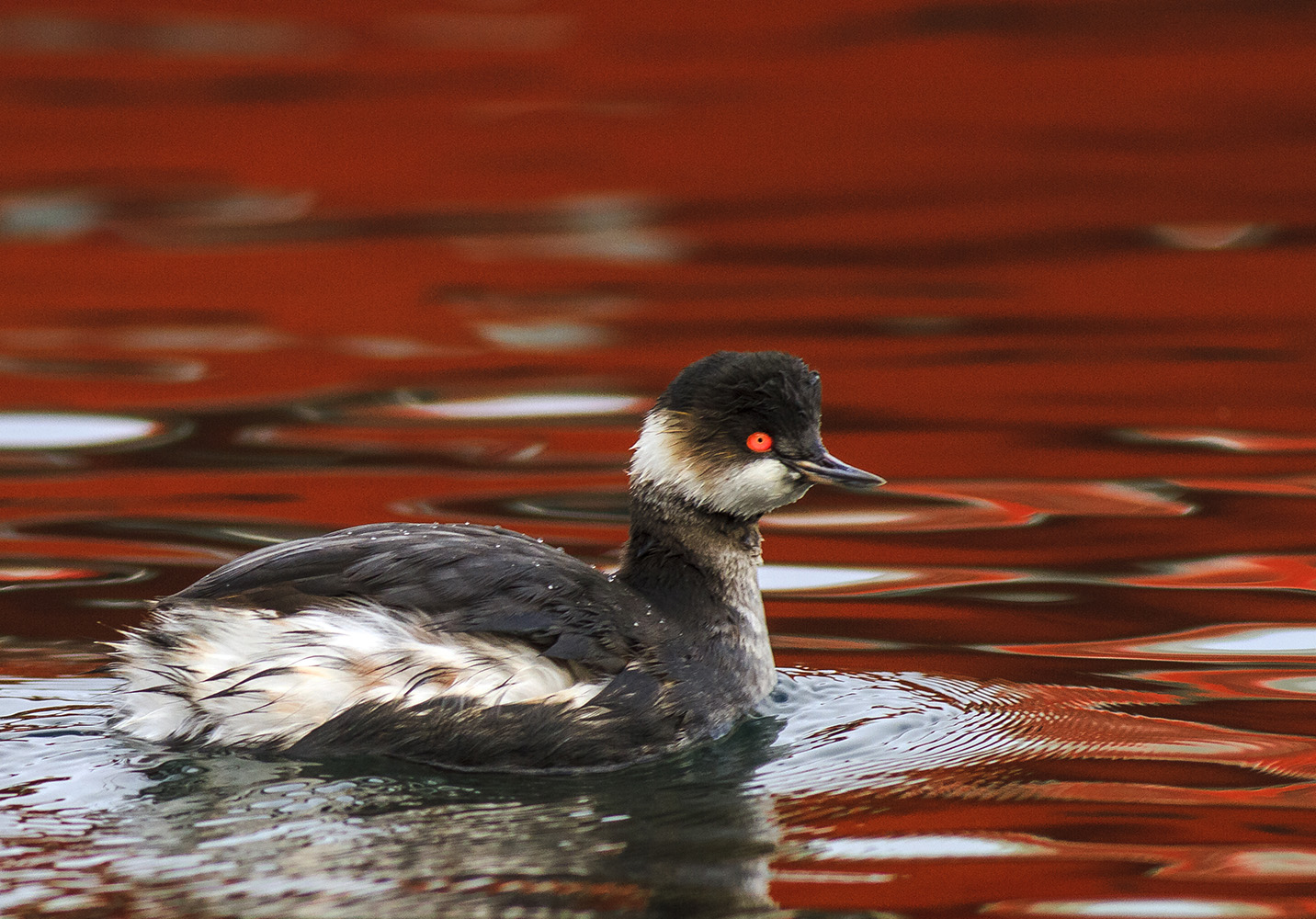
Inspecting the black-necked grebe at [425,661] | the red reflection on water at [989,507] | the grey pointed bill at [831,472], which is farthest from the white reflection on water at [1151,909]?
the red reflection on water at [989,507]

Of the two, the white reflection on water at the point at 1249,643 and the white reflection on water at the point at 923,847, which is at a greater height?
the white reflection on water at the point at 1249,643

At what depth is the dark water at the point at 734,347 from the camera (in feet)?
15.5

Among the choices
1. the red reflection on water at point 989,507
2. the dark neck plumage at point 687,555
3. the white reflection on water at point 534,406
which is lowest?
the red reflection on water at point 989,507

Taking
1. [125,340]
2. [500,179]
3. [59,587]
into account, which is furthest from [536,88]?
[59,587]

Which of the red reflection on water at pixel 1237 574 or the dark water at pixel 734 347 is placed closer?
the dark water at pixel 734 347

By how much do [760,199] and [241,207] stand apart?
11.3 feet

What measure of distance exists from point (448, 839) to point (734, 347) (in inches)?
223

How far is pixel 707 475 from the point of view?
5.87 m

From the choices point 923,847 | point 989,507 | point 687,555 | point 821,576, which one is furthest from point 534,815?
point 989,507

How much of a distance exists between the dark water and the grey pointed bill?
60cm

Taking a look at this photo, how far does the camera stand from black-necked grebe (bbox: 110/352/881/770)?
5.12 meters

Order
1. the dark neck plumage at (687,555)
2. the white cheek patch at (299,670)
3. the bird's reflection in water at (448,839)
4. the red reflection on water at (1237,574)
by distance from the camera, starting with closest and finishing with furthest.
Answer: the bird's reflection in water at (448,839) < the white cheek patch at (299,670) < the dark neck plumage at (687,555) < the red reflection on water at (1237,574)

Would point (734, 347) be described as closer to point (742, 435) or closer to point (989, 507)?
point (989, 507)

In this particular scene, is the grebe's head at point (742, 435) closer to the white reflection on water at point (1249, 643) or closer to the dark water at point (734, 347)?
the dark water at point (734, 347)
